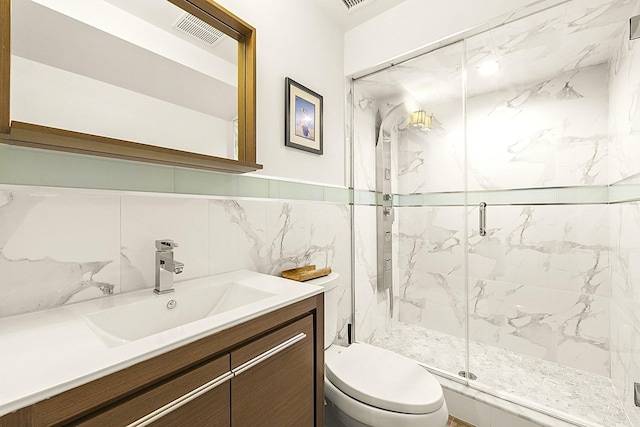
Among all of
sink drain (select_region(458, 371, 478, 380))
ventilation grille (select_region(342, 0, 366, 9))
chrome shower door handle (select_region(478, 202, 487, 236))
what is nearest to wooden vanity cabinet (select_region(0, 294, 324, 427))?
sink drain (select_region(458, 371, 478, 380))

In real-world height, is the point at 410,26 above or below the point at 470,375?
above

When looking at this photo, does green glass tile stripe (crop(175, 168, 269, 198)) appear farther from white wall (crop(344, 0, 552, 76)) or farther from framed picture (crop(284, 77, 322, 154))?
white wall (crop(344, 0, 552, 76))

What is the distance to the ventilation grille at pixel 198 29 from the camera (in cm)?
114

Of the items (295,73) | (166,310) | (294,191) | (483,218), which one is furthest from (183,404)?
(483,218)

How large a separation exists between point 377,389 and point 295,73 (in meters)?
1.67

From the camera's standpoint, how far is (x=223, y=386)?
0.74 m

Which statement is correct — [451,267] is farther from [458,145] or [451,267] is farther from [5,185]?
[5,185]

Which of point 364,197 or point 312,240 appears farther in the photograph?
point 364,197

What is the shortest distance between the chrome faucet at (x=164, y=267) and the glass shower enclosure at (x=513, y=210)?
1.37m

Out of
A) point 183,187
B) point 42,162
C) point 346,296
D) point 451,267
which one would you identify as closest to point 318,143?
point 183,187

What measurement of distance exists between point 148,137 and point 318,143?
1028mm

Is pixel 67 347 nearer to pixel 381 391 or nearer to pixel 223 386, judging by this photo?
pixel 223 386

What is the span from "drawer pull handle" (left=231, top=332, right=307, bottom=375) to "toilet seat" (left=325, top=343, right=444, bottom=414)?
1.42ft

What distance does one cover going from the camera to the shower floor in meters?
1.48
